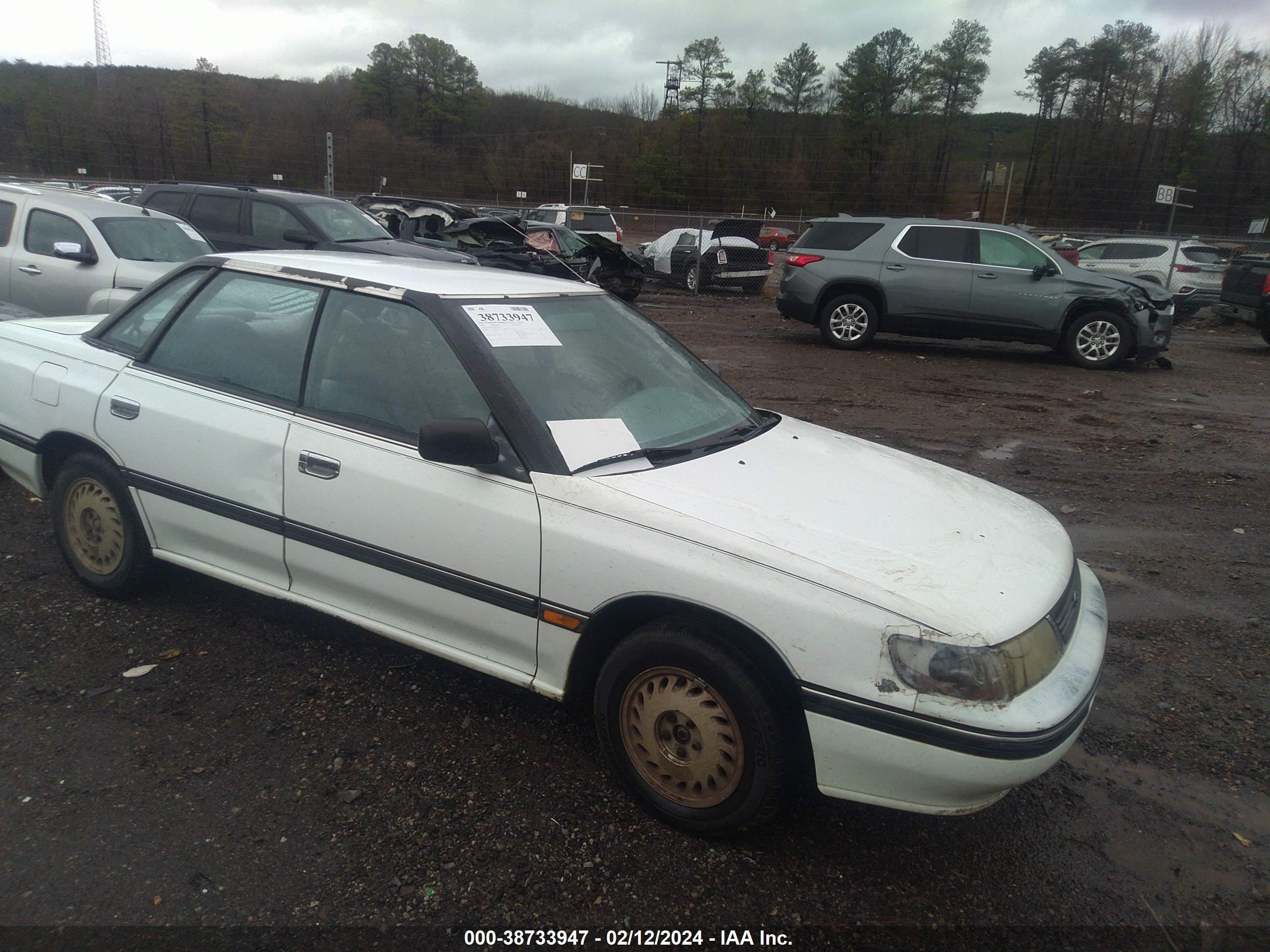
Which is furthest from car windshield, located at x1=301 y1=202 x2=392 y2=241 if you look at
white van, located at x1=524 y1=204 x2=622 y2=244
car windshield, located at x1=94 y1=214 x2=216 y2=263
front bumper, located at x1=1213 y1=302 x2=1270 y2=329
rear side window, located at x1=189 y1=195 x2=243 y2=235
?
front bumper, located at x1=1213 y1=302 x2=1270 y2=329

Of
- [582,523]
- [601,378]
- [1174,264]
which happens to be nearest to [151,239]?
[601,378]

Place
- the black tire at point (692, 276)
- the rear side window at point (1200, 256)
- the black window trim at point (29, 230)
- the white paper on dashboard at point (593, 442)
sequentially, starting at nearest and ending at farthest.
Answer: the white paper on dashboard at point (593, 442), the black window trim at point (29, 230), the rear side window at point (1200, 256), the black tire at point (692, 276)

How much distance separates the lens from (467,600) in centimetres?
280

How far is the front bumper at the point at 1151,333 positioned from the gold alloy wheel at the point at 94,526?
11480mm

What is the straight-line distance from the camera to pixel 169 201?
416 inches

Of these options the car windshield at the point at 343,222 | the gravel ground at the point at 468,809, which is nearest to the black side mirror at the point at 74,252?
the car windshield at the point at 343,222

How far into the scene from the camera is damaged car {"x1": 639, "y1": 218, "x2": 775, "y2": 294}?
19.0 meters

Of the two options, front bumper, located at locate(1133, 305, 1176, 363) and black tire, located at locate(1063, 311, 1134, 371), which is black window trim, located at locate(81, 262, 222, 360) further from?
front bumper, located at locate(1133, 305, 1176, 363)

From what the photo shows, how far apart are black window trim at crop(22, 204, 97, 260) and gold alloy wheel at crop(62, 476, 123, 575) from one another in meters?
5.13

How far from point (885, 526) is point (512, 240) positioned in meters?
12.6

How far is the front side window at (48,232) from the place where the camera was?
7918 mm

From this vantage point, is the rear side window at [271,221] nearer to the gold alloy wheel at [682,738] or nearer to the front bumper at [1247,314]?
the gold alloy wheel at [682,738]

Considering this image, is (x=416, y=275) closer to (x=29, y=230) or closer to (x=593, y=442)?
(x=593, y=442)

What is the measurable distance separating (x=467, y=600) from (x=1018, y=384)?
9.11 m
